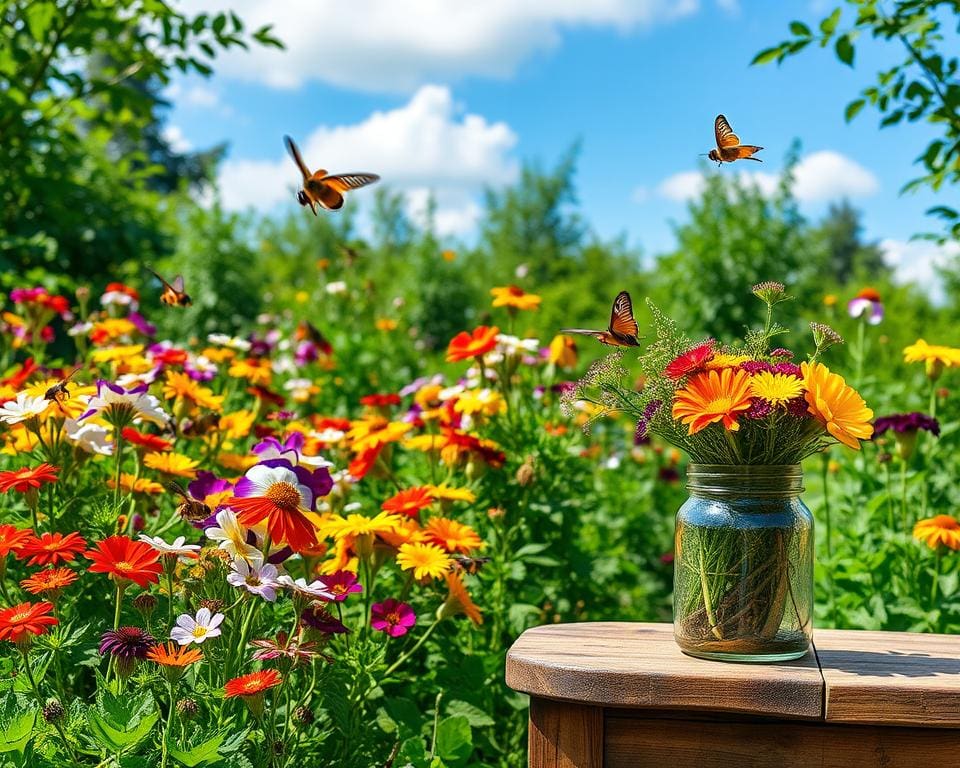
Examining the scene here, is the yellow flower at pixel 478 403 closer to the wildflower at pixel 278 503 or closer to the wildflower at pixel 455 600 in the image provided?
the wildflower at pixel 455 600

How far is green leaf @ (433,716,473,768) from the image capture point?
178cm

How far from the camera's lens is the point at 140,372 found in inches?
101

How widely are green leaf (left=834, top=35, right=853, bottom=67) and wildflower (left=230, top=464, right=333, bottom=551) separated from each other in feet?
6.79

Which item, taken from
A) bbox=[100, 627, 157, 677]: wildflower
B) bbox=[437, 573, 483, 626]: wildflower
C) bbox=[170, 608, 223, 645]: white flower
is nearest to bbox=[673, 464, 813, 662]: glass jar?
bbox=[437, 573, 483, 626]: wildflower

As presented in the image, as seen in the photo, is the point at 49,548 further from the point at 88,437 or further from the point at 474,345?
the point at 474,345

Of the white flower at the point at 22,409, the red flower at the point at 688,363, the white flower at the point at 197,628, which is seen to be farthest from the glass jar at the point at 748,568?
the white flower at the point at 22,409

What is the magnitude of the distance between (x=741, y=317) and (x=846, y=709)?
4.54 meters

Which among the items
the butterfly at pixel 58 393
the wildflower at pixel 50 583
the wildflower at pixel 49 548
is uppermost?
the butterfly at pixel 58 393

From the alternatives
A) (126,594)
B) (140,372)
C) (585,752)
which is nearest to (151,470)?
(140,372)

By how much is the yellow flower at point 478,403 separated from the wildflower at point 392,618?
71 centimetres

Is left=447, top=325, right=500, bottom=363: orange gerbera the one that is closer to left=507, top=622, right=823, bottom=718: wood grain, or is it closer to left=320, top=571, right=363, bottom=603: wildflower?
left=320, top=571, right=363, bottom=603: wildflower

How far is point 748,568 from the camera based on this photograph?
1.49 metres

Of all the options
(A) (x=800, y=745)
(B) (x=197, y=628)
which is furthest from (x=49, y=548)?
(A) (x=800, y=745)

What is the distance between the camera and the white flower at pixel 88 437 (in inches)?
77.4
